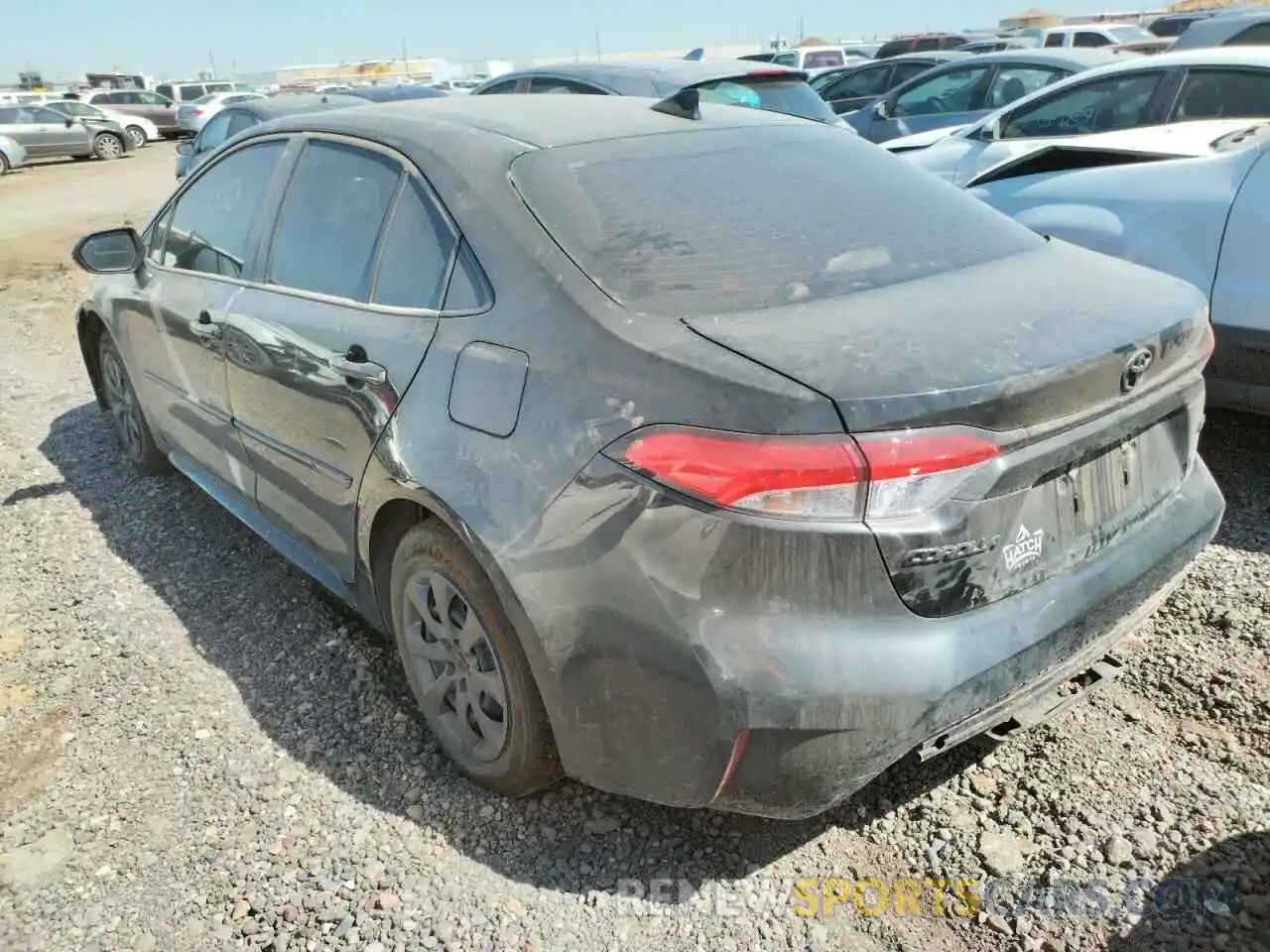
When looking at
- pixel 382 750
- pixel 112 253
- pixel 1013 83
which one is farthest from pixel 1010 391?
pixel 1013 83

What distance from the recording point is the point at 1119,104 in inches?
227

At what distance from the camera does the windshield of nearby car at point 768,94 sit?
7402mm

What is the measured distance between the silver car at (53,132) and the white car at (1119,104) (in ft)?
73.7

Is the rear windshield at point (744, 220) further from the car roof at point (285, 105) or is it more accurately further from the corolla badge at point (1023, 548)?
the car roof at point (285, 105)

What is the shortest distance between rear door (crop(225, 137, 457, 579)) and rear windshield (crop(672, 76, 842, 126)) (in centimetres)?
491

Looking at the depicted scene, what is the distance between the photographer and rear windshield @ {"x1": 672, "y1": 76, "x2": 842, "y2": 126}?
24.3 feet

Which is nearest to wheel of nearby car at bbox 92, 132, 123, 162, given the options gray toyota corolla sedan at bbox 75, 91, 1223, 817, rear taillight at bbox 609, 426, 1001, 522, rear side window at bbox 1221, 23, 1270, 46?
rear side window at bbox 1221, 23, 1270, 46

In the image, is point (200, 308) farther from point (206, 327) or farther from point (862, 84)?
point (862, 84)

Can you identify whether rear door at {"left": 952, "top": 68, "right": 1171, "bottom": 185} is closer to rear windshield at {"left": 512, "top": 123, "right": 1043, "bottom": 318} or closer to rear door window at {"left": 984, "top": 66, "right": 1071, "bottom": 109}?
rear windshield at {"left": 512, "top": 123, "right": 1043, "bottom": 318}

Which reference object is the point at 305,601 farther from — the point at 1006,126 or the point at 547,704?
the point at 1006,126

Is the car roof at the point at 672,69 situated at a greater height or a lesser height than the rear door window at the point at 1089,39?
greater

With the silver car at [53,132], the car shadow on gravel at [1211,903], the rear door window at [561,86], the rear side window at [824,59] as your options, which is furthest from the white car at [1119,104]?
the silver car at [53,132]

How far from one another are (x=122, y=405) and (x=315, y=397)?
7.93ft

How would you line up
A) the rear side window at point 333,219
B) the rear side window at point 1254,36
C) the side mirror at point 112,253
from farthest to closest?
the rear side window at point 1254,36
the side mirror at point 112,253
the rear side window at point 333,219
